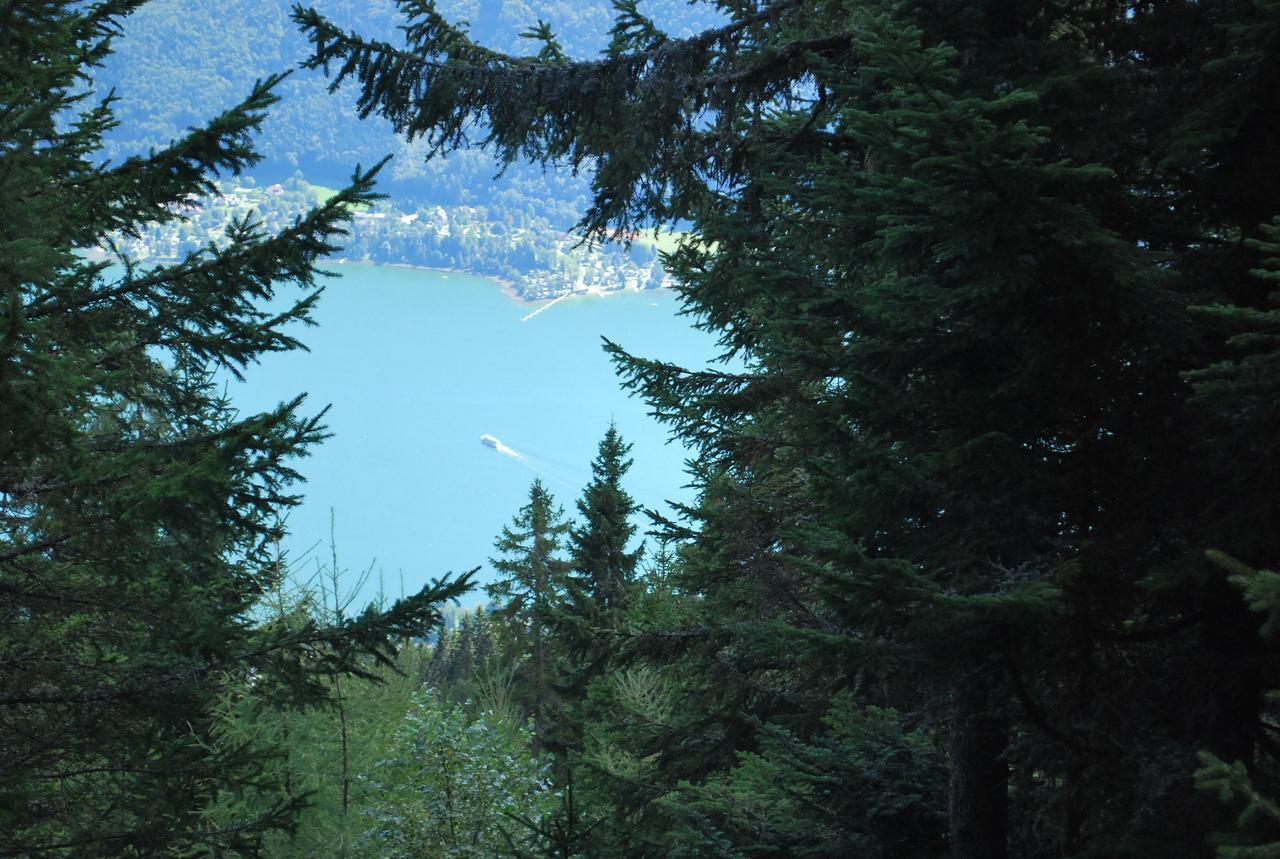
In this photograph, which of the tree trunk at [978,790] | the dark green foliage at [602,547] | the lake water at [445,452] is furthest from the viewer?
the lake water at [445,452]

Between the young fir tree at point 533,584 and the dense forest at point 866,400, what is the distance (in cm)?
2198

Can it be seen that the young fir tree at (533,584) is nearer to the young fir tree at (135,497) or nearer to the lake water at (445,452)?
the young fir tree at (135,497)

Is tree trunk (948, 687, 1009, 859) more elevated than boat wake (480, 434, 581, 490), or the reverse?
boat wake (480, 434, 581, 490)

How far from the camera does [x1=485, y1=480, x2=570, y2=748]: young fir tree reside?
29.7 meters

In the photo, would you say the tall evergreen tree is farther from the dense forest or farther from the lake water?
the lake water

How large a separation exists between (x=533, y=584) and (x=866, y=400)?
26440 mm

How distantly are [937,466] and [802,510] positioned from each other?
182 inches

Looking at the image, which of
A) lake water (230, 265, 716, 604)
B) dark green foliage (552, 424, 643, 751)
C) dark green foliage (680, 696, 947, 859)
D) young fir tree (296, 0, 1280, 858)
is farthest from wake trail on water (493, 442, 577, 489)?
young fir tree (296, 0, 1280, 858)

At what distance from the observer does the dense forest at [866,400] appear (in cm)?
371

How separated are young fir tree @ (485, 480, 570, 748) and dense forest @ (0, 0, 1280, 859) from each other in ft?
72.1

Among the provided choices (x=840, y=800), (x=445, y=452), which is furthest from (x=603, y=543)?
(x=445, y=452)

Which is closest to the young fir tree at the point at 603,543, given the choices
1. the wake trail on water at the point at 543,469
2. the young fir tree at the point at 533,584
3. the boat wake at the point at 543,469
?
the young fir tree at the point at 533,584

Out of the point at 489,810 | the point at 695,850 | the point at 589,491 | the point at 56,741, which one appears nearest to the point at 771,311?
the point at 695,850

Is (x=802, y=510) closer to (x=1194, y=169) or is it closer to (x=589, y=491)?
(x=1194, y=169)
